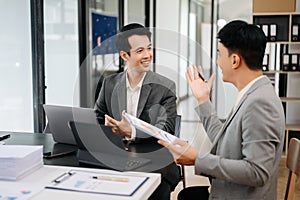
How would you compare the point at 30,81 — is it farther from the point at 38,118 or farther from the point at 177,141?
the point at 177,141

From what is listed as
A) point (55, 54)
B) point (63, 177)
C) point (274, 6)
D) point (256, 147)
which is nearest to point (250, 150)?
point (256, 147)

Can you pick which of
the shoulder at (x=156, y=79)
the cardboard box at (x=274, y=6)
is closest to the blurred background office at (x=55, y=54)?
the shoulder at (x=156, y=79)

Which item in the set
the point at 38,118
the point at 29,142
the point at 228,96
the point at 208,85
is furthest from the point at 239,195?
the point at 228,96

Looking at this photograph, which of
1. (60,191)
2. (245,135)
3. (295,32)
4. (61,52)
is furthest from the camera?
(295,32)

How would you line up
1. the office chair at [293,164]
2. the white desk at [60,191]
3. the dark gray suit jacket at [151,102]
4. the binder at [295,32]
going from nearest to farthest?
the white desk at [60,191] < the office chair at [293,164] < the dark gray suit jacket at [151,102] < the binder at [295,32]

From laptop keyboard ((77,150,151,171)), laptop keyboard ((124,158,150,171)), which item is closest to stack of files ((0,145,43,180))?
laptop keyboard ((77,150,151,171))

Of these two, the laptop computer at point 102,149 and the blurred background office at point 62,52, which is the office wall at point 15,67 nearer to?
the blurred background office at point 62,52

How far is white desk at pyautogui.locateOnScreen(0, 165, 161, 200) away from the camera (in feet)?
4.32

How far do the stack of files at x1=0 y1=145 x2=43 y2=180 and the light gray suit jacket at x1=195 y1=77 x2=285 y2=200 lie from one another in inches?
26.4

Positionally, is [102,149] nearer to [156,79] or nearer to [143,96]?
[143,96]

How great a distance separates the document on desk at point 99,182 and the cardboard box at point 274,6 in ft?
13.3

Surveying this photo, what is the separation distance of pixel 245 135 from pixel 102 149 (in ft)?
2.04

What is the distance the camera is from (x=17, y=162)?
4.91 ft

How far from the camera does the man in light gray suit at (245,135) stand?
1.59 m
